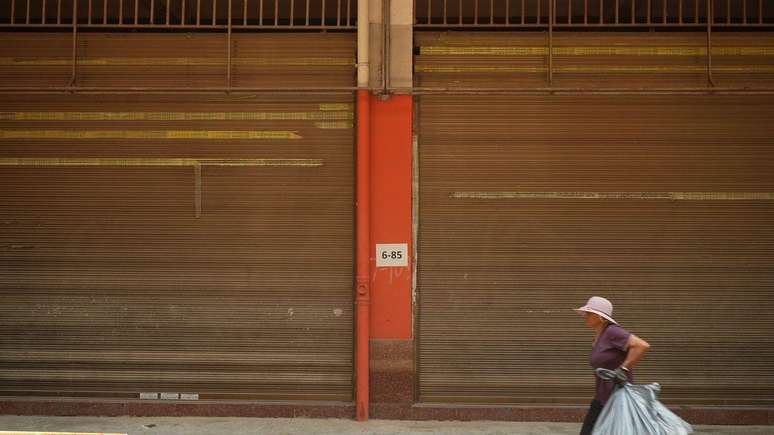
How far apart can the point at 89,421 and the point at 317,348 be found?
251 cm

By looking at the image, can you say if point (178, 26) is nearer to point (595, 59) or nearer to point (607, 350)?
point (595, 59)

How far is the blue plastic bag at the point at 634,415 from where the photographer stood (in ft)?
17.1

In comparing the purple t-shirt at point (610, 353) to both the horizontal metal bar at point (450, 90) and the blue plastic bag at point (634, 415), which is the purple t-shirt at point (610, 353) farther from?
the horizontal metal bar at point (450, 90)

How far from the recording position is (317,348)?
857 cm

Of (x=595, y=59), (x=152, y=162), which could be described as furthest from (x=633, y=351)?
(x=152, y=162)

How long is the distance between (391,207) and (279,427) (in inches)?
102

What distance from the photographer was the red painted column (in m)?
8.49

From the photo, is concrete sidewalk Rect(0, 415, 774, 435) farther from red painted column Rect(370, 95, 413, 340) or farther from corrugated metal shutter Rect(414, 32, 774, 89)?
corrugated metal shutter Rect(414, 32, 774, 89)

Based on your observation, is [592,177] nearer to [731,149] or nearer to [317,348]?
[731,149]

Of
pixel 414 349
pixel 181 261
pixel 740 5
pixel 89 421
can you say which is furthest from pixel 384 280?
pixel 740 5

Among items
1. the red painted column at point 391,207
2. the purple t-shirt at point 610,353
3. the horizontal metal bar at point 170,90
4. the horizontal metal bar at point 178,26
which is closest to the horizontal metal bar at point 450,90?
the horizontal metal bar at point 170,90

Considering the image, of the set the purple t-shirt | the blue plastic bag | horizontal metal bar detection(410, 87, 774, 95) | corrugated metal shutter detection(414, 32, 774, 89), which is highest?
corrugated metal shutter detection(414, 32, 774, 89)

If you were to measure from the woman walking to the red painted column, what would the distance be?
310 cm

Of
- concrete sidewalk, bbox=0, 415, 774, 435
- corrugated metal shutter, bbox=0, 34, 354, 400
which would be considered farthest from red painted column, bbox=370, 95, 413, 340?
concrete sidewalk, bbox=0, 415, 774, 435
